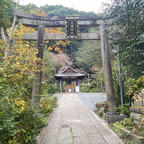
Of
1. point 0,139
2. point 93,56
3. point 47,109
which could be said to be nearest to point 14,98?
point 0,139

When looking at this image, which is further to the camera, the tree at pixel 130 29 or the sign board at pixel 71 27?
the sign board at pixel 71 27

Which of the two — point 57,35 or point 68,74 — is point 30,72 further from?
point 68,74

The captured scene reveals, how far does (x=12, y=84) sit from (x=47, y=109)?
4.15m

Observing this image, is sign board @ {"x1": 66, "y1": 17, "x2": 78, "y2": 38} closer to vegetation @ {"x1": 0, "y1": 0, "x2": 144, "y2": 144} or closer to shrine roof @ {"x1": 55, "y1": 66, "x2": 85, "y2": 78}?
vegetation @ {"x1": 0, "y1": 0, "x2": 144, "y2": 144}

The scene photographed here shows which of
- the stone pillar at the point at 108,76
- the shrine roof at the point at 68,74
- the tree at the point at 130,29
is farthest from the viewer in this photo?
the shrine roof at the point at 68,74

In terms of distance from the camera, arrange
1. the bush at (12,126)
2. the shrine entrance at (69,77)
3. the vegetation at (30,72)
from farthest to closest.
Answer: the shrine entrance at (69,77)
the vegetation at (30,72)
the bush at (12,126)

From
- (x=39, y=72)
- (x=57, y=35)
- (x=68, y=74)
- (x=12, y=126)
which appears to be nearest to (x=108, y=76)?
(x=39, y=72)

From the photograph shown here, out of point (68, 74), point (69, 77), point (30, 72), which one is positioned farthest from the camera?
point (69, 77)

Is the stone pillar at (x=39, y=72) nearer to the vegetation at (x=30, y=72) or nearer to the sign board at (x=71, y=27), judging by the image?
the vegetation at (x=30, y=72)

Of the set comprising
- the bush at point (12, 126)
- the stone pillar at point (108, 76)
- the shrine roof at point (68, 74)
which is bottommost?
the bush at point (12, 126)

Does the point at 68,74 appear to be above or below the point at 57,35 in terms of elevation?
above

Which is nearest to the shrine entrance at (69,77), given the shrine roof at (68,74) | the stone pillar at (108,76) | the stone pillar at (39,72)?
the shrine roof at (68,74)

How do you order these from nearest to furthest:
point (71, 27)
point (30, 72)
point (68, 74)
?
point (30, 72) < point (71, 27) < point (68, 74)

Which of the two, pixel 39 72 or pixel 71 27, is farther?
pixel 71 27
